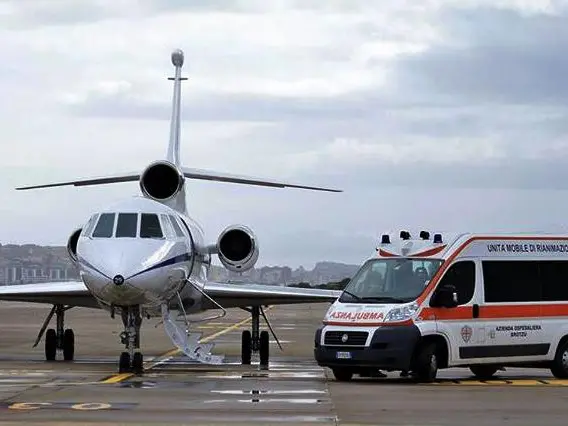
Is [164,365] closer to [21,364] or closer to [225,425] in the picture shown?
[21,364]

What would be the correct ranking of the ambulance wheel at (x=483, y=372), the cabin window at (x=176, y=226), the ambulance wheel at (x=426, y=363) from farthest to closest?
the cabin window at (x=176, y=226) → the ambulance wheel at (x=483, y=372) → the ambulance wheel at (x=426, y=363)

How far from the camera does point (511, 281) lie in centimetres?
1950

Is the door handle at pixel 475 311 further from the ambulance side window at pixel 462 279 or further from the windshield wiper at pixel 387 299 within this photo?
the windshield wiper at pixel 387 299

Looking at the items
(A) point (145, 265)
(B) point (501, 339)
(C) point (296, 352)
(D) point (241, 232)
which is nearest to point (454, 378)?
(B) point (501, 339)

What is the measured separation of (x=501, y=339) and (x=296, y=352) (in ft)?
34.2

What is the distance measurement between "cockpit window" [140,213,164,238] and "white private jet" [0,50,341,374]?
0.07 ft

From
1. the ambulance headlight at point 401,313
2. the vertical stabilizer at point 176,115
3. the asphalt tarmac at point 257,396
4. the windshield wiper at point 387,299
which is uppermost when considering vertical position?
the vertical stabilizer at point 176,115

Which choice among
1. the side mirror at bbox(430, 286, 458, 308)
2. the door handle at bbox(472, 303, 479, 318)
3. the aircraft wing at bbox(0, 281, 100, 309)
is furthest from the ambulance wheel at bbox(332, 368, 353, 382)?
the aircraft wing at bbox(0, 281, 100, 309)

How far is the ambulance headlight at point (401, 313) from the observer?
18.2 meters

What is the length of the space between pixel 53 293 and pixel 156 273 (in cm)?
471

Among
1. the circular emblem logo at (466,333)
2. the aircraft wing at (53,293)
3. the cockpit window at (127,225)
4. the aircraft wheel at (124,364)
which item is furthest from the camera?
the aircraft wing at (53,293)

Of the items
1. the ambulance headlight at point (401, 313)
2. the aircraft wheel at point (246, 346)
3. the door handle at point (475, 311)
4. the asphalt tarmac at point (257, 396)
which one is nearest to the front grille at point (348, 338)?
the ambulance headlight at point (401, 313)

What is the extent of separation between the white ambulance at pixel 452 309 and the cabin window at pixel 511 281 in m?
0.02

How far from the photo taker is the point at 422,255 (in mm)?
19297
